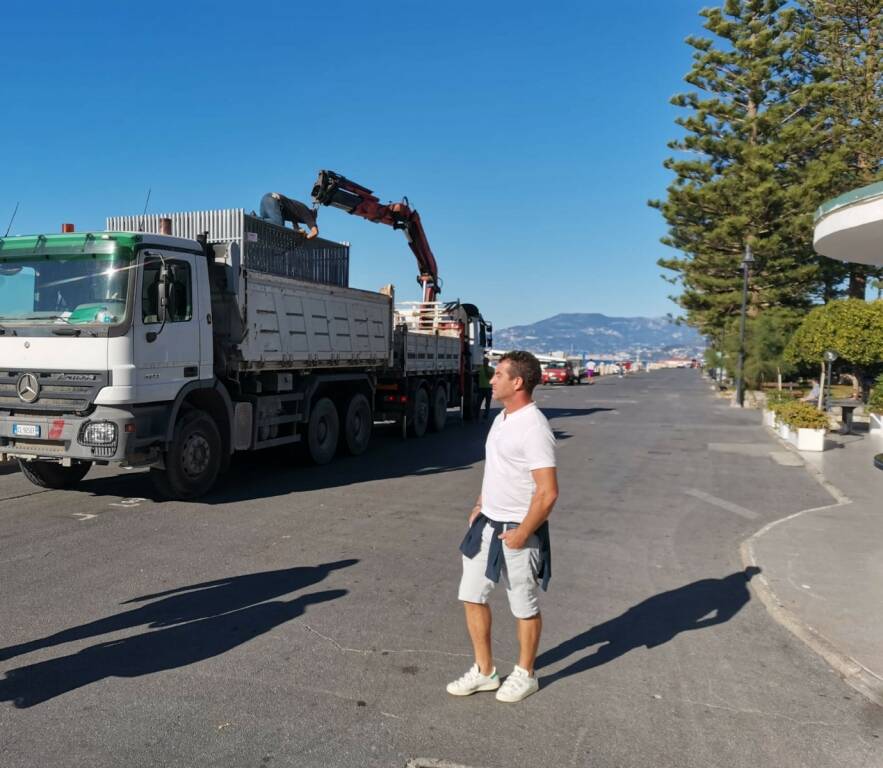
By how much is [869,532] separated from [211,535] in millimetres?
6564

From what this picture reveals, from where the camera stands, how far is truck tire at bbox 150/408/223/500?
8.73 m

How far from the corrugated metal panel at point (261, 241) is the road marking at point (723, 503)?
6.34m

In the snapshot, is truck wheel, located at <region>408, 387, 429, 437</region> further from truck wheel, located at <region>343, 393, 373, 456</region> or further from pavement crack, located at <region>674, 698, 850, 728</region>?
pavement crack, located at <region>674, 698, 850, 728</region>

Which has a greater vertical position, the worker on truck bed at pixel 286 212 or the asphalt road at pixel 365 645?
the worker on truck bed at pixel 286 212

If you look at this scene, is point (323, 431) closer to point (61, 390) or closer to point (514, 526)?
point (61, 390)

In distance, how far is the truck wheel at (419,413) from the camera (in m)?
16.5

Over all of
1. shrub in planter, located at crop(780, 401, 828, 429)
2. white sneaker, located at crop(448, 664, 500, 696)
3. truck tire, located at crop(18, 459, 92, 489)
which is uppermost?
shrub in planter, located at crop(780, 401, 828, 429)

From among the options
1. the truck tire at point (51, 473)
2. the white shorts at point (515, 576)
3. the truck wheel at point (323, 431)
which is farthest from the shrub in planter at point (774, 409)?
the white shorts at point (515, 576)

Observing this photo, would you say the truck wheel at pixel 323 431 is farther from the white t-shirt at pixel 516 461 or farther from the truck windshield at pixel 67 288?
the white t-shirt at pixel 516 461

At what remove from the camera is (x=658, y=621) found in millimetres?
5250

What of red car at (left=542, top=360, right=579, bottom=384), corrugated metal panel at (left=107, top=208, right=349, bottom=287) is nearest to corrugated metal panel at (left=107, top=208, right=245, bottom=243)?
corrugated metal panel at (left=107, top=208, right=349, bottom=287)

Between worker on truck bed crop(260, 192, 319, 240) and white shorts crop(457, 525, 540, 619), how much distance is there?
8480mm

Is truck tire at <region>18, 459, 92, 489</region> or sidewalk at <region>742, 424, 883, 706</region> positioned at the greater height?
truck tire at <region>18, 459, 92, 489</region>

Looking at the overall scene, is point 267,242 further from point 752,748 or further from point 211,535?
point 752,748
